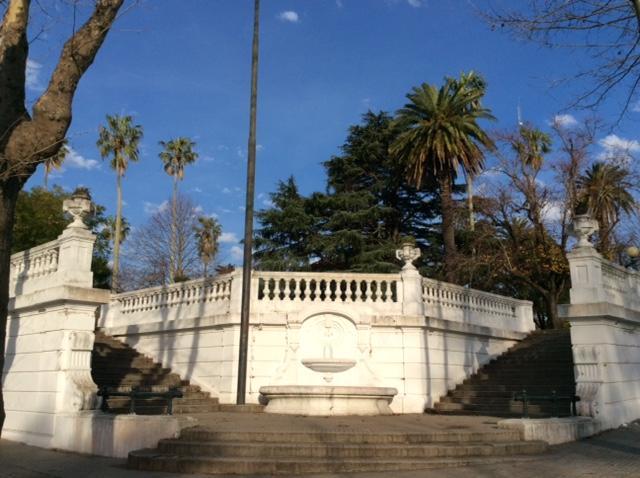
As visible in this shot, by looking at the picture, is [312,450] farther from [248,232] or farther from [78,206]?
[78,206]

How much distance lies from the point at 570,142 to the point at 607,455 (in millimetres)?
19693

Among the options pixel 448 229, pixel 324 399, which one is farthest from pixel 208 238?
pixel 324 399

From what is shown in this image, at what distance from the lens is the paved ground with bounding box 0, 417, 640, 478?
8.45 m

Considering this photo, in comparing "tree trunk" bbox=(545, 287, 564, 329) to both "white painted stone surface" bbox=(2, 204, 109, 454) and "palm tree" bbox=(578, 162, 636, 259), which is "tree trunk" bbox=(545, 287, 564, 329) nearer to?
"palm tree" bbox=(578, 162, 636, 259)

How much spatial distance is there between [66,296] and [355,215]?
20127 millimetres

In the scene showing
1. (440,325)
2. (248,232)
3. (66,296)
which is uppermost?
(248,232)

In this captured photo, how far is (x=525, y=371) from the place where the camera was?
1714cm

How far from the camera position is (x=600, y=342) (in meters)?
13.2

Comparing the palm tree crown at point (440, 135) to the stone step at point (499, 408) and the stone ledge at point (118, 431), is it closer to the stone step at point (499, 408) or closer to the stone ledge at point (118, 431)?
the stone step at point (499, 408)

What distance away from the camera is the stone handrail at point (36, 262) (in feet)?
41.1

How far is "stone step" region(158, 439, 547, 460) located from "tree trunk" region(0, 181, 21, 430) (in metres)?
3.43

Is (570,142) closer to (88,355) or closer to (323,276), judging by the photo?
(323,276)

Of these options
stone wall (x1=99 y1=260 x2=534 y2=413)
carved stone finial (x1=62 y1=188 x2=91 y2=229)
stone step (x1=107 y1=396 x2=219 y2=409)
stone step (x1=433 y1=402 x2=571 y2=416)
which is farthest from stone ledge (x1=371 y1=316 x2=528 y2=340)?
carved stone finial (x1=62 y1=188 x2=91 y2=229)

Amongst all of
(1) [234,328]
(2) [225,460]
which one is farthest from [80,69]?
(1) [234,328]
